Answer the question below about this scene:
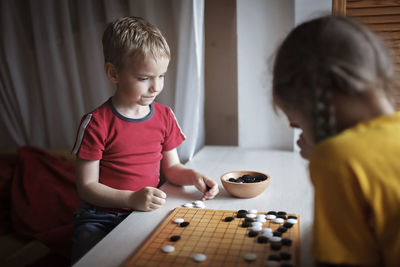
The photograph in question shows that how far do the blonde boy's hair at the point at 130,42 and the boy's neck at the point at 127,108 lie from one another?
0.39ft

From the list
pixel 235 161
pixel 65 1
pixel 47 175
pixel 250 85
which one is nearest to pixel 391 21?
pixel 250 85

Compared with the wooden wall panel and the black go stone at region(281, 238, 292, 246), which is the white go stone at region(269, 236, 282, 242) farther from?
the wooden wall panel

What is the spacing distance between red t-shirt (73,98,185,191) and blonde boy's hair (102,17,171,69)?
0.54 feet

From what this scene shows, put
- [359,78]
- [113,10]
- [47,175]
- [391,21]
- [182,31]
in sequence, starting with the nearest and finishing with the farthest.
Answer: [359,78] < [391,21] < [182,31] < [113,10] < [47,175]

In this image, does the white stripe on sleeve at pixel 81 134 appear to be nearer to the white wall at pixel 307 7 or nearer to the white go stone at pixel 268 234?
the white go stone at pixel 268 234

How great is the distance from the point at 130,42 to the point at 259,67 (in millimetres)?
850

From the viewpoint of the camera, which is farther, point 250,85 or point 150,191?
point 250,85

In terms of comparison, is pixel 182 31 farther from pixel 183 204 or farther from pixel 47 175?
pixel 47 175

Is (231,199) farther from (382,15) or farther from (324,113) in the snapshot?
(382,15)

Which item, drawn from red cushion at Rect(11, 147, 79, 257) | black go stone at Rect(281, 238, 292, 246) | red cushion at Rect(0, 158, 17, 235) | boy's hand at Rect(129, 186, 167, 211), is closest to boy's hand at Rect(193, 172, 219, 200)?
boy's hand at Rect(129, 186, 167, 211)

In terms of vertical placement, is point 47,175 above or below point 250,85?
below

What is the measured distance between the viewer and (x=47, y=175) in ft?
5.91

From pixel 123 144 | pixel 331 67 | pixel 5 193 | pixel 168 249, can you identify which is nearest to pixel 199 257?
pixel 168 249

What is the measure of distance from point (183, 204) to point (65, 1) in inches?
49.4
